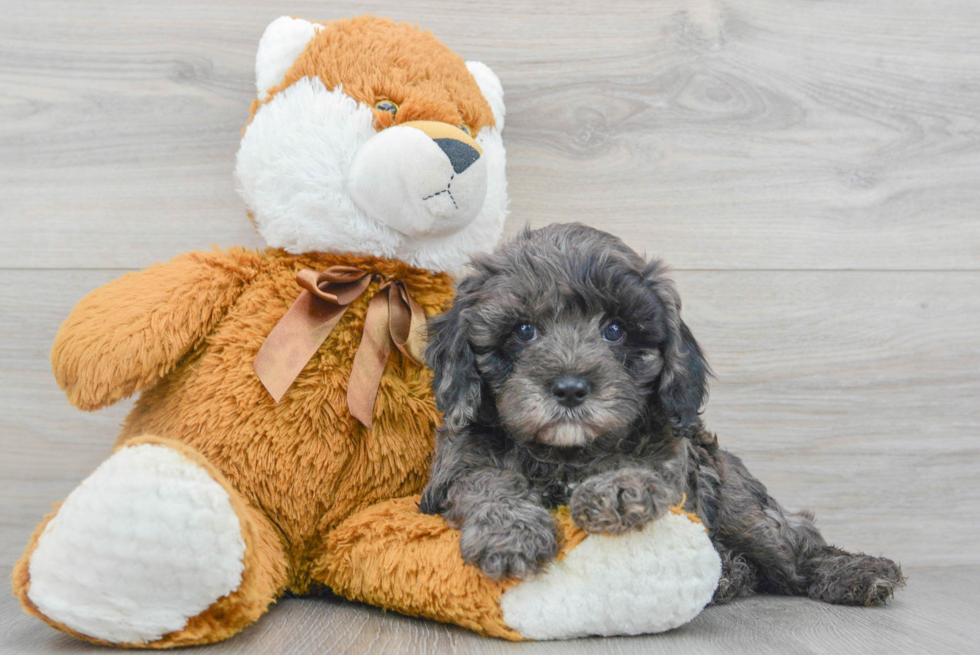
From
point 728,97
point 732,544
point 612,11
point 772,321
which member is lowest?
point 732,544

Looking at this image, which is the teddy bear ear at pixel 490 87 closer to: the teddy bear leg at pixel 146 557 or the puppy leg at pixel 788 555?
the puppy leg at pixel 788 555

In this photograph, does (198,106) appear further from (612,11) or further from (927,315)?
(927,315)

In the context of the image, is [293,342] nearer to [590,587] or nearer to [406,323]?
[406,323]

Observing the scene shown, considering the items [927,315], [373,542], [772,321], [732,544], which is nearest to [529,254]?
[373,542]

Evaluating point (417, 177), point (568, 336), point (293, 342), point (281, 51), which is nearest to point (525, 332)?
point (568, 336)

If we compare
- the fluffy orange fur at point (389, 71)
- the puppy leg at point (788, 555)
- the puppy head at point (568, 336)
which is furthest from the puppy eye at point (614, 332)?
the fluffy orange fur at point (389, 71)

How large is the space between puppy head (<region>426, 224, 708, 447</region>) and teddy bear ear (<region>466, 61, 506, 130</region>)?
24.6 inches

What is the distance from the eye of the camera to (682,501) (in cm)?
155

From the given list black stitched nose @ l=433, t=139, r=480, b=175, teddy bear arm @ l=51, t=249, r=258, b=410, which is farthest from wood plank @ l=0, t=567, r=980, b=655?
black stitched nose @ l=433, t=139, r=480, b=175

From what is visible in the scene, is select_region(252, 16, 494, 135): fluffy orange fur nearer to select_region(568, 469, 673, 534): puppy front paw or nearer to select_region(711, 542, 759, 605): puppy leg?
select_region(568, 469, 673, 534): puppy front paw

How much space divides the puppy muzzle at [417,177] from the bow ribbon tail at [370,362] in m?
0.20

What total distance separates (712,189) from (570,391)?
129 centimetres

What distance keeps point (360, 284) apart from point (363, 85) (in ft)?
1.50

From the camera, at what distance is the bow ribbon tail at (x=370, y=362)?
175 cm
